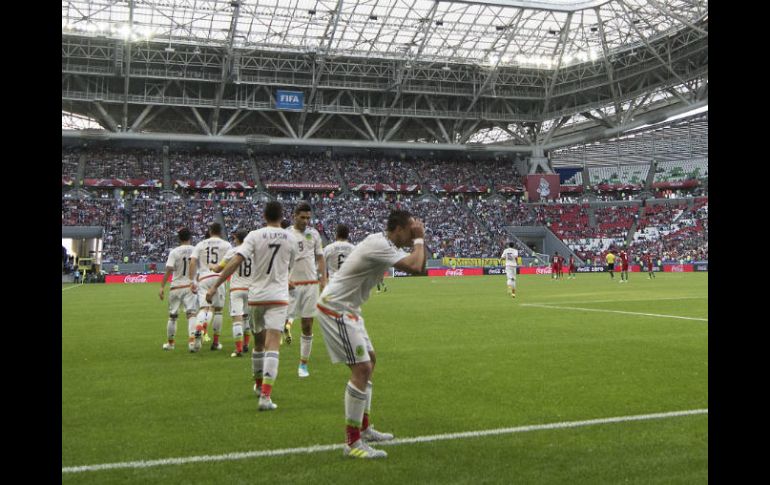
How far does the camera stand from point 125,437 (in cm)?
638

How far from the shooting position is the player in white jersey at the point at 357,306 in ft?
19.0

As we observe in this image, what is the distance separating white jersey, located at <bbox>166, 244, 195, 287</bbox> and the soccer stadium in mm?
73

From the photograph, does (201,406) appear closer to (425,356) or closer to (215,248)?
(425,356)

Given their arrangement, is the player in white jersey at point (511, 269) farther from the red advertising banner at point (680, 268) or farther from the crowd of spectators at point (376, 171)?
the crowd of spectators at point (376, 171)

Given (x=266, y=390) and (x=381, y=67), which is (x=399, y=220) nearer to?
(x=266, y=390)

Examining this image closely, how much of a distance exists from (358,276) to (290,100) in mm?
58567

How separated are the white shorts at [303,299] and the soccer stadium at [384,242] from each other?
0.13 feet

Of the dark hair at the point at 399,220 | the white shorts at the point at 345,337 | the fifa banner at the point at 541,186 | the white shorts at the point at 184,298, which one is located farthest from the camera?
the fifa banner at the point at 541,186

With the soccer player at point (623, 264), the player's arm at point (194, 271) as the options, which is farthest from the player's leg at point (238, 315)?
the soccer player at point (623, 264)

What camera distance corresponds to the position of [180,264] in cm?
1334

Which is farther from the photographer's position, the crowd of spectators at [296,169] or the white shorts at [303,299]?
the crowd of spectators at [296,169]

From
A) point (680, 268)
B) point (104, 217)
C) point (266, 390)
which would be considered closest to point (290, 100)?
point (104, 217)
